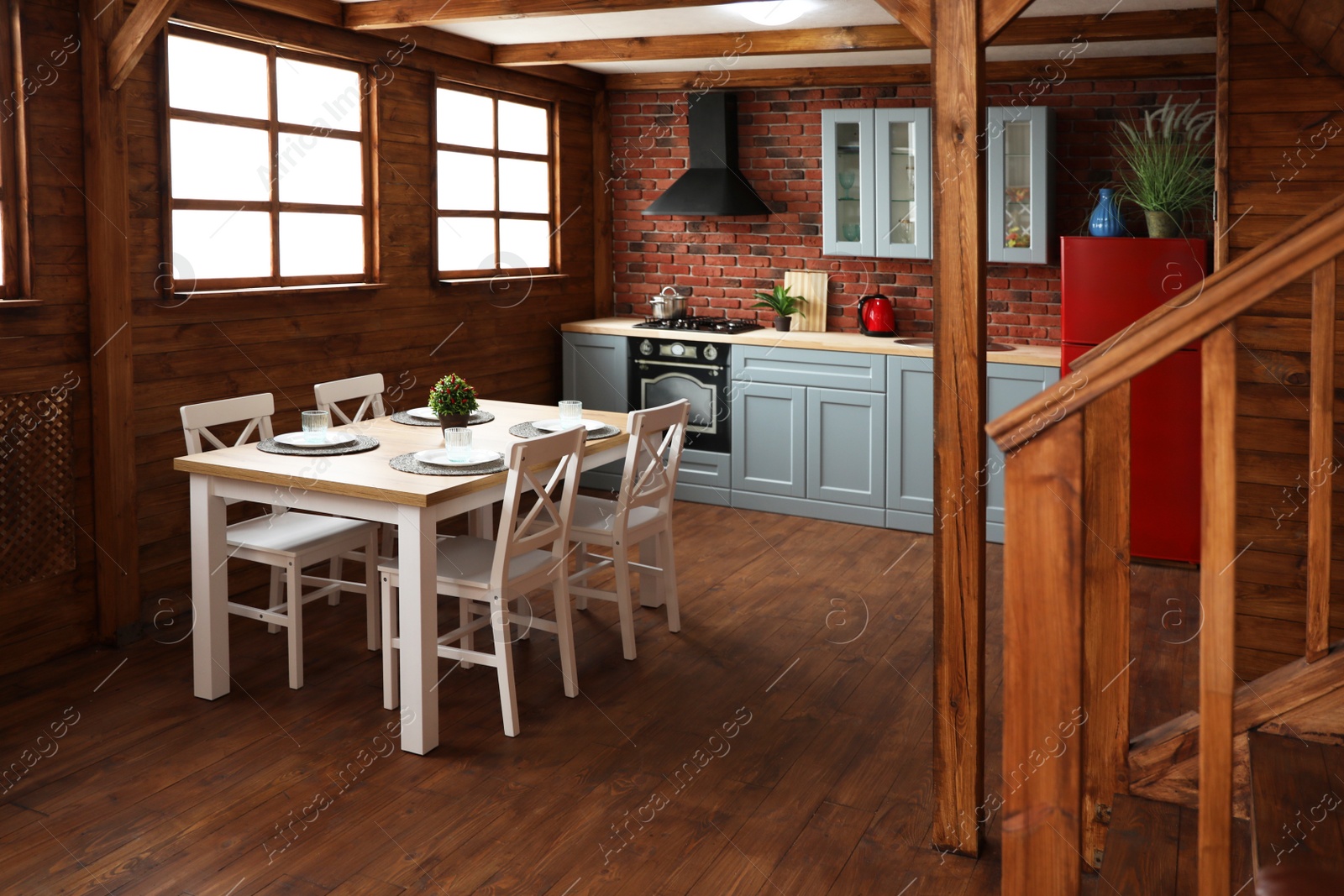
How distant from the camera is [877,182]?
232 inches

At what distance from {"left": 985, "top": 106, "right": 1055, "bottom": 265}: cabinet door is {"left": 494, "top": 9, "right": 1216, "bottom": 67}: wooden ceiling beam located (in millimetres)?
461

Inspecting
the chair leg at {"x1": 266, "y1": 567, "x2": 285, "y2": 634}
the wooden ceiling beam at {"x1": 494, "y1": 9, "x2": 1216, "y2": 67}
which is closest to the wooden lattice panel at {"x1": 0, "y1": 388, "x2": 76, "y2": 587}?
the chair leg at {"x1": 266, "y1": 567, "x2": 285, "y2": 634}

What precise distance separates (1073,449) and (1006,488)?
4.9 inches

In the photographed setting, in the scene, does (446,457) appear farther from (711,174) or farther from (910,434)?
(711,174)

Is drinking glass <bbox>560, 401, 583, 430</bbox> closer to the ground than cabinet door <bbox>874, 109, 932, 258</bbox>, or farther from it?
closer to the ground

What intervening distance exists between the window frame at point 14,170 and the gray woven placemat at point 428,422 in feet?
4.18

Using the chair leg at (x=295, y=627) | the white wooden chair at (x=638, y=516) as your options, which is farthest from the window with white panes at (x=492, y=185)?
the chair leg at (x=295, y=627)

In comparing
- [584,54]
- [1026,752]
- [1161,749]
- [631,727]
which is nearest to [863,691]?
[631,727]

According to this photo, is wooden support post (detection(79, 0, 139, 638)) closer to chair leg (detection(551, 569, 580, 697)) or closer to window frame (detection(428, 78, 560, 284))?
chair leg (detection(551, 569, 580, 697))

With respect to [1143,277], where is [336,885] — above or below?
below

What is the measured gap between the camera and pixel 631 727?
3.45m

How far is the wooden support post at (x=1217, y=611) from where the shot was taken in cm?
151

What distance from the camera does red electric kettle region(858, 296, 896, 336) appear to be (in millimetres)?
6090

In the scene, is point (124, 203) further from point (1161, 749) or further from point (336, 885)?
point (1161, 749)
